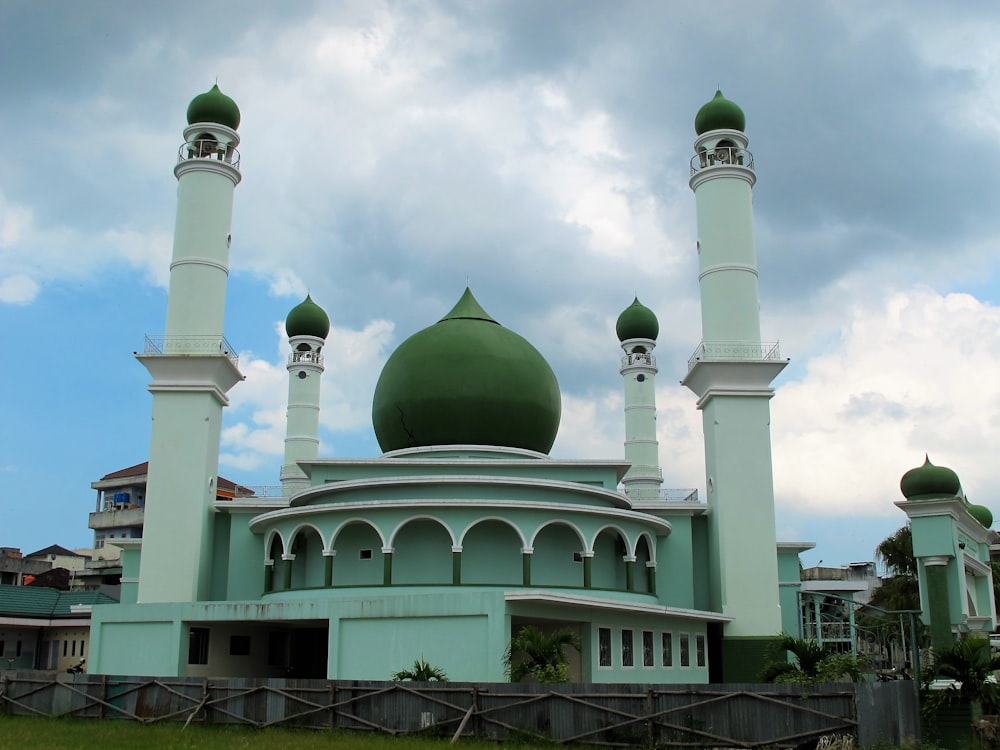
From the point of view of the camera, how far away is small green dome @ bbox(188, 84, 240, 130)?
29.7 meters

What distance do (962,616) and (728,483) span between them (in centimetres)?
650

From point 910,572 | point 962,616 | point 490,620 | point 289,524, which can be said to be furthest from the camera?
point 910,572

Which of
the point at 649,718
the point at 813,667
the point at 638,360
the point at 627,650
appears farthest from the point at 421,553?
the point at 638,360

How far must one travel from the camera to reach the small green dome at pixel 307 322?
40.7 meters

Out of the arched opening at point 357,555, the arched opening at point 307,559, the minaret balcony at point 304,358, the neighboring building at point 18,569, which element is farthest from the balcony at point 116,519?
the arched opening at point 357,555

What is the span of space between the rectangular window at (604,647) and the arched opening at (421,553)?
13.0ft

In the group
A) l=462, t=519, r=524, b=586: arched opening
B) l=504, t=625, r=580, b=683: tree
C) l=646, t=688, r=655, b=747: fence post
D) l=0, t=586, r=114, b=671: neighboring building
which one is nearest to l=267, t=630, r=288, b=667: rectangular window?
l=462, t=519, r=524, b=586: arched opening

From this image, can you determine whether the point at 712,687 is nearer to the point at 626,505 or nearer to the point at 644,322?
the point at 626,505

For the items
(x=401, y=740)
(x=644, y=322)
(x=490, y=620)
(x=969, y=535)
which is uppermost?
(x=644, y=322)

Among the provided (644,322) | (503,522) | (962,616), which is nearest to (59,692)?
(503,522)

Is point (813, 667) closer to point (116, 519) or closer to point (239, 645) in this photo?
point (239, 645)

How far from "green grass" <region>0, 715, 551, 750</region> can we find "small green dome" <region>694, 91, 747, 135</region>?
70.7 ft

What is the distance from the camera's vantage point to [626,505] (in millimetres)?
27609

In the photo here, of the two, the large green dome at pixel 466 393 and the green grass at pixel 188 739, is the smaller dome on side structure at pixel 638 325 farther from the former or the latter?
the green grass at pixel 188 739
